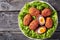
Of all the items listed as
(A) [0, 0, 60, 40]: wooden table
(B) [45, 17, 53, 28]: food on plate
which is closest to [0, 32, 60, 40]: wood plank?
(A) [0, 0, 60, 40]: wooden table

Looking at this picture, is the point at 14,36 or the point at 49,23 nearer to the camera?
the point at 49,23

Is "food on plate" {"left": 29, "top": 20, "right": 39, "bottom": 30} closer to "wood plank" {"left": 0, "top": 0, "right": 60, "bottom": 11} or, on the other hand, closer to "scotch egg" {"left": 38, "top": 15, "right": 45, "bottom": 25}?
"scotch egg" {"left": 38, "top": 15, "right": 45, "bottom": 25}

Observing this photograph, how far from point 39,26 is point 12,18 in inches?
6.5

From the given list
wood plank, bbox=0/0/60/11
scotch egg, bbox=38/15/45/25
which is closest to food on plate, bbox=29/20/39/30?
scotch egg, bbox=38/15/45/25

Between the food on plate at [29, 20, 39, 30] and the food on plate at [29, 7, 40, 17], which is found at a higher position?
the food on plate at [29, 7, 40, 17]

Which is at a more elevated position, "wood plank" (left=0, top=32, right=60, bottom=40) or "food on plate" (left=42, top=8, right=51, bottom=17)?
"food on plate" (left=42, top=8, right=51, bottom=17)

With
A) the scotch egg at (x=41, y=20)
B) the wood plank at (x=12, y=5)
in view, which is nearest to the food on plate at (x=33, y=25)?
the scotch egg at (x=41, y=20)

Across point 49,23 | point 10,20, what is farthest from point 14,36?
point 49,23

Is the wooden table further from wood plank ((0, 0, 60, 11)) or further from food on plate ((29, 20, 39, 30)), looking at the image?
food on plate ((29, 20, 39, 30))

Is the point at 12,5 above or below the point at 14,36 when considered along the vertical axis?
above

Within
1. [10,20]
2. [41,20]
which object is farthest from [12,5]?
[41,20]

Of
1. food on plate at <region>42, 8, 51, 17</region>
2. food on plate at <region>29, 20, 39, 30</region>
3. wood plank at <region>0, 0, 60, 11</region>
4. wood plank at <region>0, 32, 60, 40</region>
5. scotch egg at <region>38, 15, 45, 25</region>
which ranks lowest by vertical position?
wood plank at <region>0, 32, 60, 40</region>

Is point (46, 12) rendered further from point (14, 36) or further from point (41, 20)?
point (14, 36)

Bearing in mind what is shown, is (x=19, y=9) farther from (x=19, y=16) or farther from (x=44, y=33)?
(x=44, y=33)
